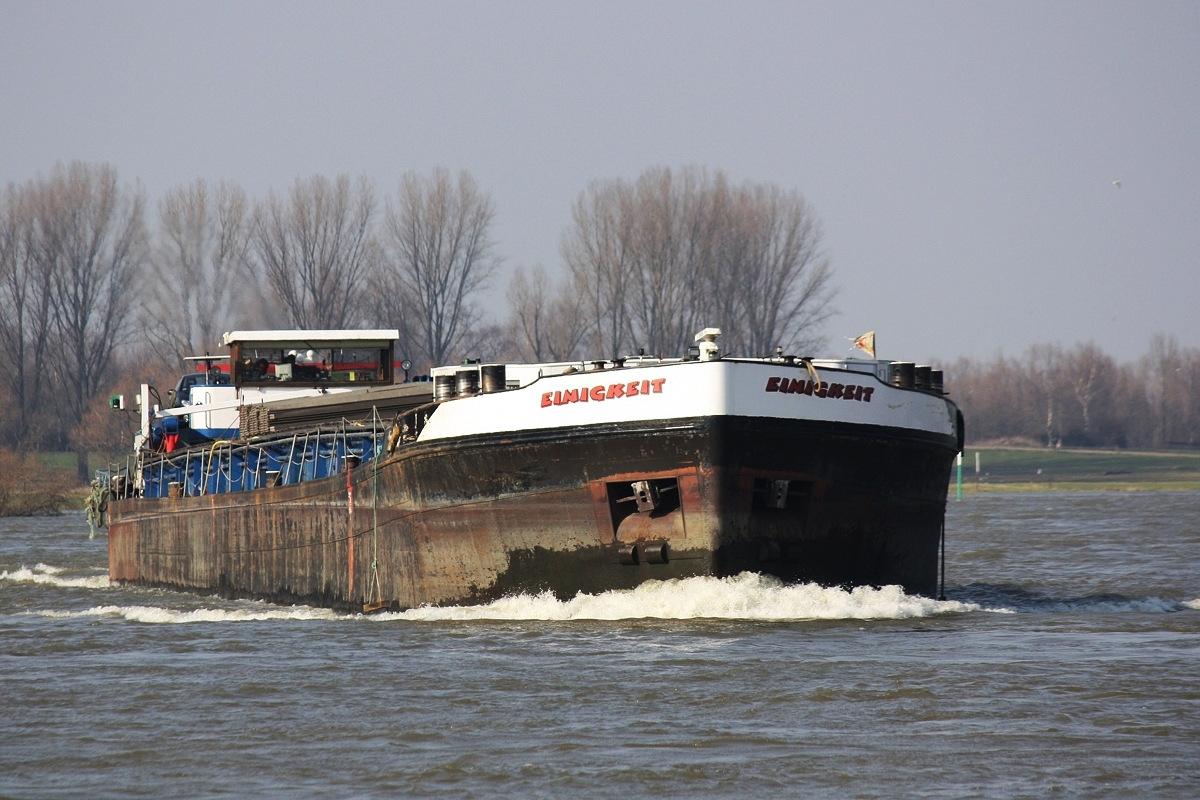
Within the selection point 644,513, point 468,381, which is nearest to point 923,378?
point 644,513

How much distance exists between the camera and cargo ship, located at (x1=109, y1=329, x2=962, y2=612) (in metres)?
15.4

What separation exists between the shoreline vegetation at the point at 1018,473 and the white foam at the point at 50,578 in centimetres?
2738

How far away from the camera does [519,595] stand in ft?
54.4

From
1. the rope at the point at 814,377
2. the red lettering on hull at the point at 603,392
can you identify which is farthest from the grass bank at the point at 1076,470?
the red lettering on hull at the point at 603,392

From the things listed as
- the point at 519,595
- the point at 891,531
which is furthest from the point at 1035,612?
the point at 519,595

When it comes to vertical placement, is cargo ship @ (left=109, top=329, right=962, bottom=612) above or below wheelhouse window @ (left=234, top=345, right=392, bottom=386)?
below

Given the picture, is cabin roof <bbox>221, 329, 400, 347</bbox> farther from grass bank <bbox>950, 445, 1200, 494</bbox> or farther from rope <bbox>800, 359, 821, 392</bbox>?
grass bank <bbox>950, 445, 1200, 494</bbox>

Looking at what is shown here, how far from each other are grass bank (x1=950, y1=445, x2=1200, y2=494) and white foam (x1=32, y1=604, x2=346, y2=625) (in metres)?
55.5

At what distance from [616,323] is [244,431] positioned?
49.5 metres

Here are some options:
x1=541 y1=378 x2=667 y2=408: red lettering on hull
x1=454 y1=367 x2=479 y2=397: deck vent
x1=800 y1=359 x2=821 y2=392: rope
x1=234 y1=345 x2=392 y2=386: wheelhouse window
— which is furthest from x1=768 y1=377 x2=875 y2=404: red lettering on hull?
x1=234 y1=345 x2=392 y2=386: wheelhouse window

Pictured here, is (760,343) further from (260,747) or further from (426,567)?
(260,747)

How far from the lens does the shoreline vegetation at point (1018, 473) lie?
188 ft

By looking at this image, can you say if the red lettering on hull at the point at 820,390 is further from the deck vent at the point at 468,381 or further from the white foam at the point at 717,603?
the deck vent at the point at 468,381

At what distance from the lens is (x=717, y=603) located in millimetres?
15352
